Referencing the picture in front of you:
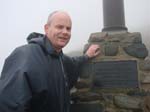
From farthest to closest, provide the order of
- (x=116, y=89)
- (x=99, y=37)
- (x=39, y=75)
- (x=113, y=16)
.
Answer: (x=113, y=16) → (x=99, y=37) → (x=116, y=89) → (x=39, y=75)

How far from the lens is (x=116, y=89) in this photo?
2928 millimetres

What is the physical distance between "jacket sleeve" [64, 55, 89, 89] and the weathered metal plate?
156 mm

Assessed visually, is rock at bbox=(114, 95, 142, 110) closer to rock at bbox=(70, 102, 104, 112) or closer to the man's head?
rock at bbox=(70, 102, 104, 112)

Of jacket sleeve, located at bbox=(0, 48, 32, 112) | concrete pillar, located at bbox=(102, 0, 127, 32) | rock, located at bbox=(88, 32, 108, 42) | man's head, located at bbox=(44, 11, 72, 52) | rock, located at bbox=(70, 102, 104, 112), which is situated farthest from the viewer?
concrete pillar, located at bbox=(102, 0, 127, 32)

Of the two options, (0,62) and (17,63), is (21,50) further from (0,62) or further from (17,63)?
(0,62)

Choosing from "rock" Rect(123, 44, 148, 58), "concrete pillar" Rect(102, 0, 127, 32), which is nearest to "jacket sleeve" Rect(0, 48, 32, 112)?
"rock" Rect(123, 44, 148, 58)

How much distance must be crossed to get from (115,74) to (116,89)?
148 mm

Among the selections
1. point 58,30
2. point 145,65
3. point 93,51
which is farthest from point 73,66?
point 145,65

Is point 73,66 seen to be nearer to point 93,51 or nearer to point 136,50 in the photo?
point 93,51

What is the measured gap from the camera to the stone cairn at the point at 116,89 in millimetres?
2871

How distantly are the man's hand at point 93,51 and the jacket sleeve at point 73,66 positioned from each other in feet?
0.16

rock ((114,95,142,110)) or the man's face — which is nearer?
the man's face

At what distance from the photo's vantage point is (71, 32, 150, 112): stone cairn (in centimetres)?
287

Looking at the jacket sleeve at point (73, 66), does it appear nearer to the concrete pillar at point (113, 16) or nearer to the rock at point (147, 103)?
the concrete pillar at point (113, 16)
